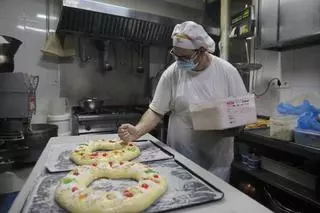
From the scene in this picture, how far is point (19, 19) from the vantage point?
2.71 m

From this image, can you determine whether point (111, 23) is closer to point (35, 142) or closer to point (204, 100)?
point (35, 142)

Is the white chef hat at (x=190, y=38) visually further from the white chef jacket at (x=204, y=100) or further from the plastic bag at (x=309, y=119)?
the plastic bag at (x=309, y=119)

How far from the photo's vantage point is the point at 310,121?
145 cm

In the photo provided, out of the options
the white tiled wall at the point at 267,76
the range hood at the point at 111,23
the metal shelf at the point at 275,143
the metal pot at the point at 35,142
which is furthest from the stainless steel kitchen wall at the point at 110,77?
the metal shelf at the point at 275,143

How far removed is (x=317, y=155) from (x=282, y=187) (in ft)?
1.27

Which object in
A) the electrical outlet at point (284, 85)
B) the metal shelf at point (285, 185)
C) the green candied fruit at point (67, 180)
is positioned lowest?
the metal shelf at point (285, 185)

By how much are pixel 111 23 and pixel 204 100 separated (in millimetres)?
1901

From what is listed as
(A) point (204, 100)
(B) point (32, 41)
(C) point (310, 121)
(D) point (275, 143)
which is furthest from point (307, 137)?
(B) point (32, 41)

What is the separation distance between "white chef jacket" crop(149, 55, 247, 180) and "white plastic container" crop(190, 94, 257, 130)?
25 cm

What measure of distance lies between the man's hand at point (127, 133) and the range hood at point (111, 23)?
5.31 feet

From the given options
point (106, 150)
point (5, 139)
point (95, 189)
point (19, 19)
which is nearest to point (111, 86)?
point (19, 19)

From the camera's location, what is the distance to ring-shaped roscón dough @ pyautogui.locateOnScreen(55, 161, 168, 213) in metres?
0.68

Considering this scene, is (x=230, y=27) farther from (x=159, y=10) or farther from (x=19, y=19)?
(x=19, y=19)

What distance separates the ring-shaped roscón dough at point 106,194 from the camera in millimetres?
679
